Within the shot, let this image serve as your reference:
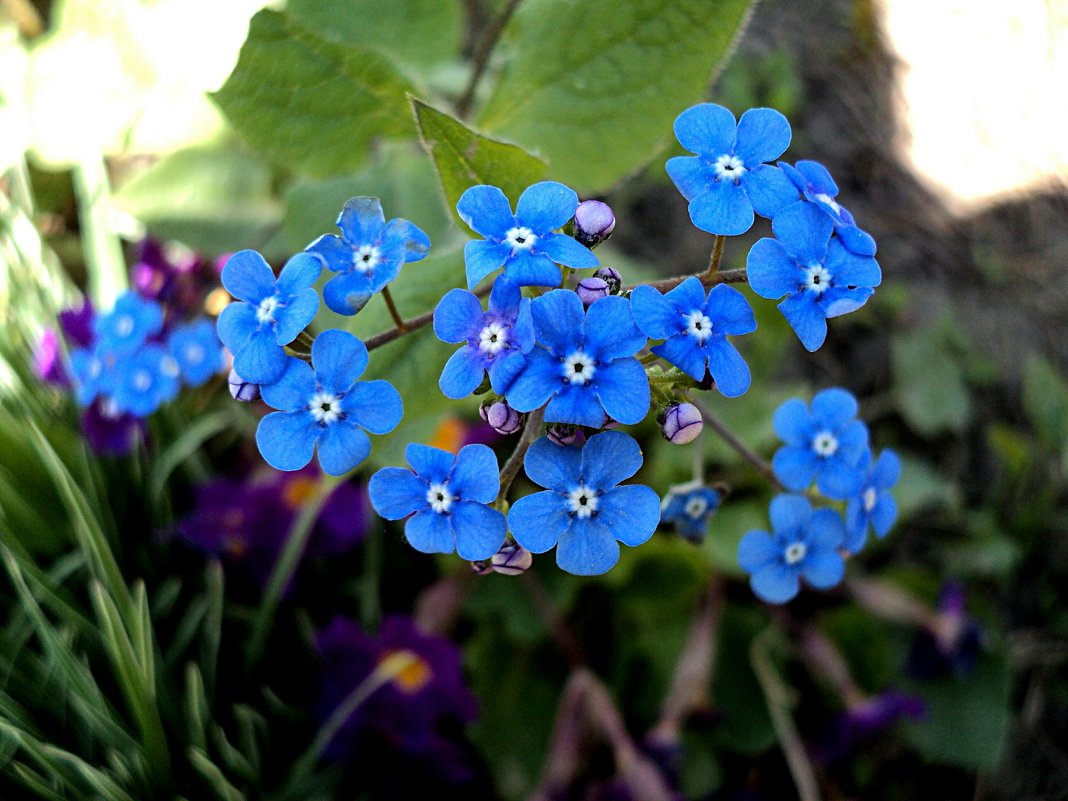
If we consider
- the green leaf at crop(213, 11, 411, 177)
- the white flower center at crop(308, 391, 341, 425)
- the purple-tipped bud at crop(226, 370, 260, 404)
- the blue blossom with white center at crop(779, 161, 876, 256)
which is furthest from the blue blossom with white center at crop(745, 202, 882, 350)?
the green leaf at crop(213, 11, 411, 177)

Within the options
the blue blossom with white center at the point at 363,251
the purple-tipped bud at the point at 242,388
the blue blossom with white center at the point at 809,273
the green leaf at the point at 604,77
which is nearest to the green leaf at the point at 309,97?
the green leaf at the point at 604,77

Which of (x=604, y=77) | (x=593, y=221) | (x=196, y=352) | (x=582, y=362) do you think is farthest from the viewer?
(x=196, y=352)

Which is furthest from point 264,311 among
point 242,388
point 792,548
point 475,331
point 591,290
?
point 792,548

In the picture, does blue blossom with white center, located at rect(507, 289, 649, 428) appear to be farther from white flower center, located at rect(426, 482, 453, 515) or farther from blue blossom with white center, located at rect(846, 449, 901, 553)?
blue blossom with white center, located at rect(846, 449, 901, 553)

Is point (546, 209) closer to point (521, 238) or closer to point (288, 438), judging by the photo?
point (521, 238)

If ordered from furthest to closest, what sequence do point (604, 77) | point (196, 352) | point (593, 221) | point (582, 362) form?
A: point (196, 352) → point (604, 77) → point (593, 221) → point (582, 362)

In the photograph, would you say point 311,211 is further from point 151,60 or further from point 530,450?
point 151,60
